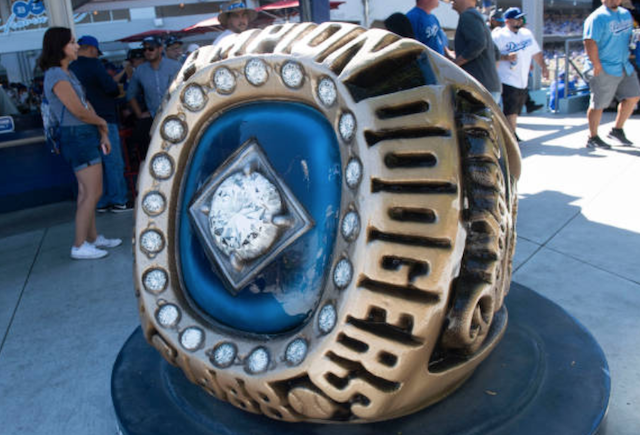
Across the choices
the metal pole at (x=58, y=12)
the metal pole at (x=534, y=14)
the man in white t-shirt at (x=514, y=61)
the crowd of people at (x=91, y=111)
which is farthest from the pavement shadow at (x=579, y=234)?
the metal pole at (x=534, y=14)

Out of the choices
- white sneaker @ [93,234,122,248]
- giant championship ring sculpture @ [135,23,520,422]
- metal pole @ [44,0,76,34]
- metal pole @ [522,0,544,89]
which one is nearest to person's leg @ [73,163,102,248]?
white sneaker @ [93,234,122,248]

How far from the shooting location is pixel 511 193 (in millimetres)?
1787

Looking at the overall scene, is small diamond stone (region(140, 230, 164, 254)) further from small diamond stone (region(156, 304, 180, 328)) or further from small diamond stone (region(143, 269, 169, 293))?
small diamond stone (region(156, 304, 180, 328))

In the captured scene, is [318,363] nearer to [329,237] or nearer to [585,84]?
[329,237]

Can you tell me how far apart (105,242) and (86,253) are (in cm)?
25

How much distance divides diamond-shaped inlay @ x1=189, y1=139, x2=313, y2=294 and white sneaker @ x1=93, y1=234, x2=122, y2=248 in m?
2.83

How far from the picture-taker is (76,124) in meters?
4.01

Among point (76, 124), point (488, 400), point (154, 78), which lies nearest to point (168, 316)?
point (488, 400)

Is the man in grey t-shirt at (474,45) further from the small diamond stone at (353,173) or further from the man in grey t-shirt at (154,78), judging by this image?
the small diamond stone at (353,173)

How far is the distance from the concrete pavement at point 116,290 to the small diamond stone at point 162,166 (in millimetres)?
943

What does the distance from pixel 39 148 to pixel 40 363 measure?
435cm

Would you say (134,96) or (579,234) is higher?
(134,96)

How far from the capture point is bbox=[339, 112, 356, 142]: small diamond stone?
1.44m

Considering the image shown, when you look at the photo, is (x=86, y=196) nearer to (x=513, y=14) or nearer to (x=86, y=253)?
(x=86, y=253)
